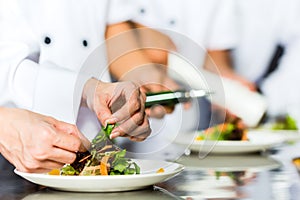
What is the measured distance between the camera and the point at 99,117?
1231mm

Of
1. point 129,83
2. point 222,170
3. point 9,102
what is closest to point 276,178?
point 222,170

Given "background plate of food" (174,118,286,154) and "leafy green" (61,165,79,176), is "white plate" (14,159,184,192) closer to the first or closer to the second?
"leafy green" (61,165,79,176)

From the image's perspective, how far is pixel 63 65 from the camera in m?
2.09

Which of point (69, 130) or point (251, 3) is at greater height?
point (251, 3)

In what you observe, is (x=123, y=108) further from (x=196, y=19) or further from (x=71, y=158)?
(x=196, y=19)

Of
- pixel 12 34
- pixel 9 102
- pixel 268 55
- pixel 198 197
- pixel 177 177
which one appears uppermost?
pixel 268 55

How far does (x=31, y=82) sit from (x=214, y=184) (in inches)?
27.2

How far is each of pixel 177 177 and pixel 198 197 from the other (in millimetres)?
251

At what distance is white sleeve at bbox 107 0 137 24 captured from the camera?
2385 millimetres

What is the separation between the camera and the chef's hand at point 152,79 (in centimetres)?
121

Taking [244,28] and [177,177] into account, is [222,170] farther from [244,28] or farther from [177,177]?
[244,28]

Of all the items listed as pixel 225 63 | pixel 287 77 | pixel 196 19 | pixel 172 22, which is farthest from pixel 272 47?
pixel 172 22

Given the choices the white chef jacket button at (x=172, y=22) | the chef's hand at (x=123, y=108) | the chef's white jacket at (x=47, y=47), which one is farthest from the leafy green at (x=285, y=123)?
the chef's hand at (x=123, y=108)

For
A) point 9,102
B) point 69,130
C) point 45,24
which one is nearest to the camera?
point 69,130
